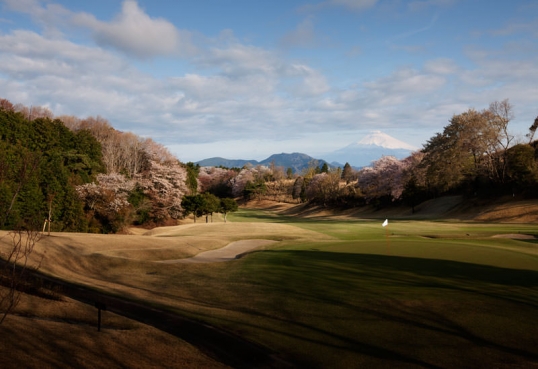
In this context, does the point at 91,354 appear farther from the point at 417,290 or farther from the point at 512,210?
the point at 512,210

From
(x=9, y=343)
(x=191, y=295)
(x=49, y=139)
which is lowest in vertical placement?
(x=191, y=295)

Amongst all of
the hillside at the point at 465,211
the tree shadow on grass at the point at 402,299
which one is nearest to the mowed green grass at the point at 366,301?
the tree shadow on grass at the point at 402,299

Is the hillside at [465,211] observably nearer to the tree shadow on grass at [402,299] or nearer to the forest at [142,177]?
the forest at [142,177]

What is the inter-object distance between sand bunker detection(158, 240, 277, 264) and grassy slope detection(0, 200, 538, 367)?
2941 mm

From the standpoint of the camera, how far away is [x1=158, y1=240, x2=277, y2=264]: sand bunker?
24.1 meters

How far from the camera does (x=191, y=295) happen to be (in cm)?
1451

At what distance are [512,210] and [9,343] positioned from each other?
55.3m

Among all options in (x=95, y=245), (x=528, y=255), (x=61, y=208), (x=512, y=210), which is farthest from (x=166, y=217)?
(x=528, y=255)

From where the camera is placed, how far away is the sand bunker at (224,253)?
2408 centimetres

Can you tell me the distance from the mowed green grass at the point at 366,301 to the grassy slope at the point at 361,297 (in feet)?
0.11

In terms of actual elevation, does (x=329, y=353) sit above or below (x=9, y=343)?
below

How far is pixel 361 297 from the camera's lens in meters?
12.3

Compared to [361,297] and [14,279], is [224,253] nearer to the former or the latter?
[361,297]

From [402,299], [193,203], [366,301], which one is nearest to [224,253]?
[366,301]
